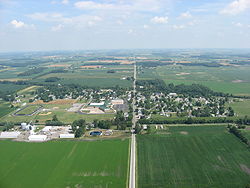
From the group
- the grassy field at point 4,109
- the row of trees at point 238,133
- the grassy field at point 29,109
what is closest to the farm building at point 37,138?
the grassy field at point 29,109

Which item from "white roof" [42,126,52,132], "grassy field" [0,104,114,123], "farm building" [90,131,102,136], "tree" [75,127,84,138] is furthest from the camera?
"grassy field" [0,104,114,123]

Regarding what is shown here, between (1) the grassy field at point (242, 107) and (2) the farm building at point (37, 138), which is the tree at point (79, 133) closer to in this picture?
(2) the farm building at point (37, 138)

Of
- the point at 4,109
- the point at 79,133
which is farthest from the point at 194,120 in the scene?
the point at 4,109

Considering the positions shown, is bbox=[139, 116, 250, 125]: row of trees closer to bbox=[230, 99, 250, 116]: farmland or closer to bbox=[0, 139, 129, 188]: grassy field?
bbox=[230, 99, 250, 116]: farmland

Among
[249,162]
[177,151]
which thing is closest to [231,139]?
[249,162]

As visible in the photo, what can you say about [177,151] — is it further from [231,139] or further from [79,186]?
[79,186]

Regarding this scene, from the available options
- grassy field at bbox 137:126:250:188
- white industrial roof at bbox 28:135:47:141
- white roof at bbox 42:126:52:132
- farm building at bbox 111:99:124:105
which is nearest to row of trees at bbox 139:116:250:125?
grassy field at bbox 137:126:250:188
